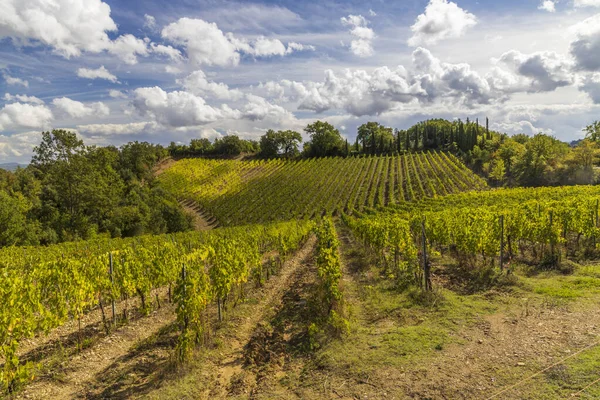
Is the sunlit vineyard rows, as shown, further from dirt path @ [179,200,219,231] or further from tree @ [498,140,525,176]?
tree @ [498,140,525,176]

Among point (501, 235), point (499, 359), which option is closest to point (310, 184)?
point (501, 235)

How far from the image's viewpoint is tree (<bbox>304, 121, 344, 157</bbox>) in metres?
95.1

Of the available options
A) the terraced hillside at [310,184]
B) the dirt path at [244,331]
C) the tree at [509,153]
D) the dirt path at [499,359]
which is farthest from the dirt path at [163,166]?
the dirt path at [499,359]

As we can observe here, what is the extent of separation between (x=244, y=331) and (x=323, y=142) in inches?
3487

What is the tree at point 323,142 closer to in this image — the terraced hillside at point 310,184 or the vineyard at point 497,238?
the terraced hillside at point 310,184

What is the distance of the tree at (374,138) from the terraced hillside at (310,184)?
13825 mm

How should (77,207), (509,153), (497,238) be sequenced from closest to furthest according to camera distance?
(497,238) < (77,207) < (509,153)

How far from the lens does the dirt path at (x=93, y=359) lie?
275 inches

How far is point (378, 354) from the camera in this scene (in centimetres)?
752

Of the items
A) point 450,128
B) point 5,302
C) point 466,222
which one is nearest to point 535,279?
point 466,222

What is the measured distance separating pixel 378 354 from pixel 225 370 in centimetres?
379

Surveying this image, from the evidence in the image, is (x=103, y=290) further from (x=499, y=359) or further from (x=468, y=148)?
(x=468, y=148)

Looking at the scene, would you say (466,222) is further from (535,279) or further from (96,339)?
(96,339)

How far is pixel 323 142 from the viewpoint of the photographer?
95438 millimetres
